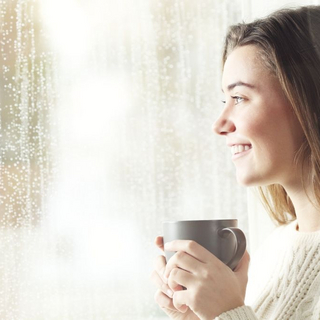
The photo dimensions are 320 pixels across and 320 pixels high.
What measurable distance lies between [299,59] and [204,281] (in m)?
0.43

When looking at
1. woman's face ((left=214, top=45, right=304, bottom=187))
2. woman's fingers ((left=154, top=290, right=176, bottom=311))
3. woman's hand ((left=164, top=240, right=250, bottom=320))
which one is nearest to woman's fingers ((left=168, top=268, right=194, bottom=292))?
woman's hand ((left=164, top=240, right=250, bottom=320))

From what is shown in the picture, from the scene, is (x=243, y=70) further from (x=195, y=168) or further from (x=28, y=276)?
(x=28, y=276)

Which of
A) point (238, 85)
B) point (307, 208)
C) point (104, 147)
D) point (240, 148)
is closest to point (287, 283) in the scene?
point (307, 208)

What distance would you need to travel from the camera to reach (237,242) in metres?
0.80

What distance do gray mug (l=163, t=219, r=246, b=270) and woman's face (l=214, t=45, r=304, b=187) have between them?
0.14m

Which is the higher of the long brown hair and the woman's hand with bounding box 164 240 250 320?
the long brown hair

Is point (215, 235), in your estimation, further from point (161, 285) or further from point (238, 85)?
point (238, 85)

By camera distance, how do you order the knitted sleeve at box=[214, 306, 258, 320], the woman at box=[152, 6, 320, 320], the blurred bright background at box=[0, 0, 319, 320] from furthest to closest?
the blurred bright background at box=[0, 0, 319, 320], the woman at box=[152, 6, 320, 320], the knitted sleeve at box=[214, 306, 258, 320]

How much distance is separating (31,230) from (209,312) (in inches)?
19.1

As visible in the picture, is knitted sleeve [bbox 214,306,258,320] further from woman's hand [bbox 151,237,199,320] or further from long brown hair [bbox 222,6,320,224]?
long brown hair [bbox 222,6,320,224]

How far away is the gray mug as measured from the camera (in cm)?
79

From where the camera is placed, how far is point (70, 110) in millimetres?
1150

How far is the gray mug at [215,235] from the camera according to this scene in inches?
31.2

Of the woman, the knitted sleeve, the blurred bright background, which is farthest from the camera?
the blurred bright background
